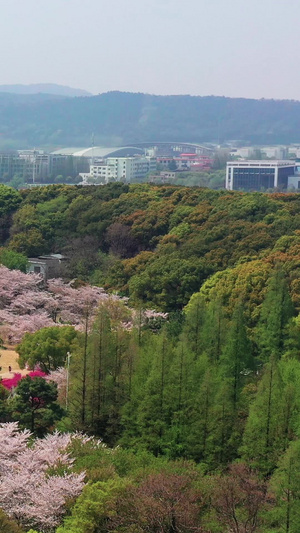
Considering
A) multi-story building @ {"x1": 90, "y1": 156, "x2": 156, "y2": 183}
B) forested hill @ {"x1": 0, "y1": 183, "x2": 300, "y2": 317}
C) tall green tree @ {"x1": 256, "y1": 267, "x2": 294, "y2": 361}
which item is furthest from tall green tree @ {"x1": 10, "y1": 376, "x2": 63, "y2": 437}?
multi-story building @ {"x1": 90, "y1": 156, "x2": 156, "y2": 183}

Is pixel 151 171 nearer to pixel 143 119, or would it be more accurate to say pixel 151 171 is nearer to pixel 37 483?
pixel 143 119

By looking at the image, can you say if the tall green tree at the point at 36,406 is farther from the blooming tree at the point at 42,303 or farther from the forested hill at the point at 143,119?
the forested hill at the point at 143,119

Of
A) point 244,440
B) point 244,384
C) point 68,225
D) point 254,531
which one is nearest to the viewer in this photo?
point 254,531

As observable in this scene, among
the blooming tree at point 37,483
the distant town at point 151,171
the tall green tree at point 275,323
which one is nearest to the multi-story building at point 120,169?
the distant town at point 151,171

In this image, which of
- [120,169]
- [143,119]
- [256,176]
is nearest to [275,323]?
[256,176]

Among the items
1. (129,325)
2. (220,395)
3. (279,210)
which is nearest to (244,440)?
(220,395)

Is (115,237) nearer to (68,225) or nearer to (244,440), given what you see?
(68,225)
